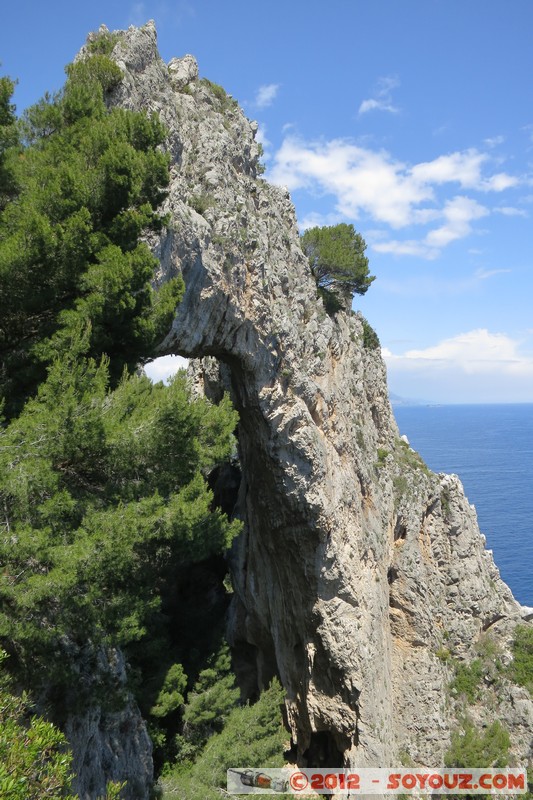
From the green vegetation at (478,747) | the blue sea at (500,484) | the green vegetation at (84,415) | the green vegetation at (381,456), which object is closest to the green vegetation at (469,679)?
the green vegetation at (478,747)

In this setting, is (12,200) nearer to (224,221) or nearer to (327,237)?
(224,221)

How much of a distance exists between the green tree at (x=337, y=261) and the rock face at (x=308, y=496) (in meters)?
1.39

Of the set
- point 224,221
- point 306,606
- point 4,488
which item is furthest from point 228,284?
point 306,606

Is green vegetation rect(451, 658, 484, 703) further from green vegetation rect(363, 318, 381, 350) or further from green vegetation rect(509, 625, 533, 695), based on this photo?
green vegetation rect(363, 318, 381, 350)

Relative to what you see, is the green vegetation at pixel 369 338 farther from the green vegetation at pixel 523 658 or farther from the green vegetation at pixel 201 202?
the green vegetation at pixel 523 658

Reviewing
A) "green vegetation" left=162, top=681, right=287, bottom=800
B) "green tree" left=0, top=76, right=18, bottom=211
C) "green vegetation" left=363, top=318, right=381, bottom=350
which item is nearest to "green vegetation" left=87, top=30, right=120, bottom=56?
"green tree" left=0, top=76, right=18, bottom=211

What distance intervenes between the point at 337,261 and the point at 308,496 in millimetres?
11679

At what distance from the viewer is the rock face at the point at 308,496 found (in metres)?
15.8

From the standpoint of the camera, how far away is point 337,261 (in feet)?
80.2

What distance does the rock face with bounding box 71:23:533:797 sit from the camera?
1579cm

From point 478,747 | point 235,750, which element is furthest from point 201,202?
point 478,747

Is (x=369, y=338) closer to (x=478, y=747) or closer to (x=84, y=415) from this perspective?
(x=478, y=747)

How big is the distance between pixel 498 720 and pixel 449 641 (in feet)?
12.4

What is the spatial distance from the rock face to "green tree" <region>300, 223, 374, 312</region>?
1.39 metres
